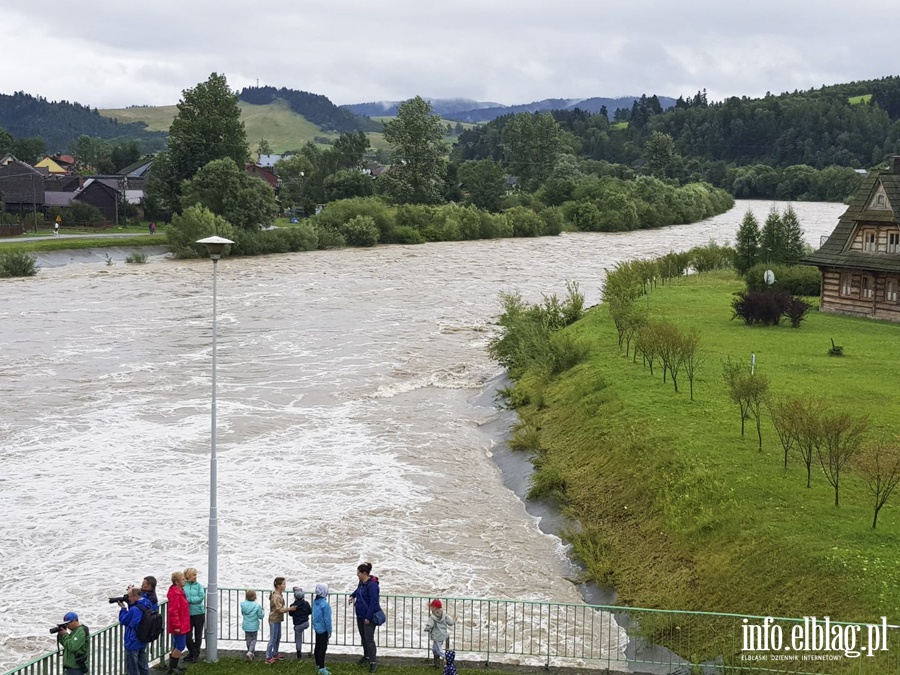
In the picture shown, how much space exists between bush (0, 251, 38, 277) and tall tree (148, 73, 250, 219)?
2939cm

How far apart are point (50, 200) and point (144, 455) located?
3178 inches

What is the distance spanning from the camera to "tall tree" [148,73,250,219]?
337ft

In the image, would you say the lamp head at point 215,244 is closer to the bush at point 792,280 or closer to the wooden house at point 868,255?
the wooden house at point 868,255

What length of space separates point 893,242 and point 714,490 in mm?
24371

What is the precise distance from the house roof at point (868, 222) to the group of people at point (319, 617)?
31342 mm

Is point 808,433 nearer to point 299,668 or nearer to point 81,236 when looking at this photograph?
point 299,668

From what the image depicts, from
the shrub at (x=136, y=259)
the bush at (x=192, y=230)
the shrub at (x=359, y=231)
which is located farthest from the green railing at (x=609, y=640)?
the shrub at (x=359, y=231)

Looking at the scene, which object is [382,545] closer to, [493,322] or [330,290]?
[493,322]

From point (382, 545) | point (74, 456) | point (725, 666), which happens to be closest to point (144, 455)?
point (74, 456)

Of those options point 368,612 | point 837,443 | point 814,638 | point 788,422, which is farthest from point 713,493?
point 368,612

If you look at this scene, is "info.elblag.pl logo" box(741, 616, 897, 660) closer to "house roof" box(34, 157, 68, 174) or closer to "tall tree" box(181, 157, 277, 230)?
"tall tree" box(181, 157, 277, 230)

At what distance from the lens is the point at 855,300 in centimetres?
4409

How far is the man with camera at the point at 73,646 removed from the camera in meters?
14.4

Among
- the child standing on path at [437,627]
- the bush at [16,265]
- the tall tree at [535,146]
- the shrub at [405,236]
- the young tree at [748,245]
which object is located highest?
the tall tree at [535,146]
